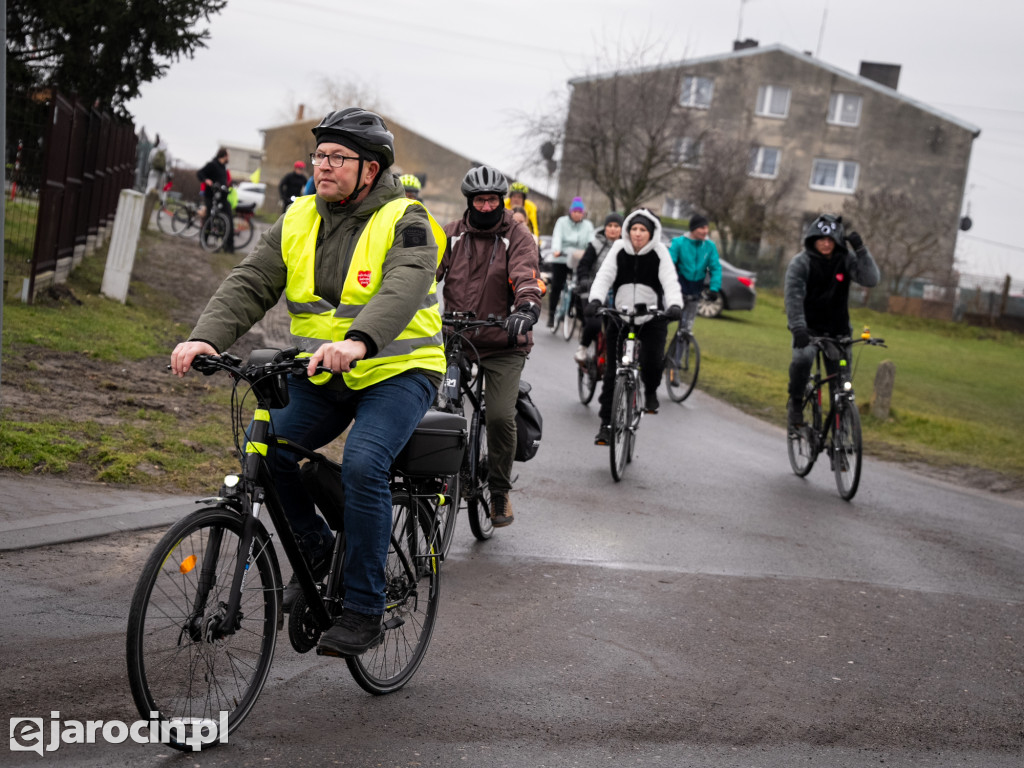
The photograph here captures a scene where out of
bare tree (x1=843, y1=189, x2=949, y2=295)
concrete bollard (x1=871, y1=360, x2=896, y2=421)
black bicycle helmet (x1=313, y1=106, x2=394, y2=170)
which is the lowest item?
concrete bollard (x1=871, y1=360, x2=896, y2=421)

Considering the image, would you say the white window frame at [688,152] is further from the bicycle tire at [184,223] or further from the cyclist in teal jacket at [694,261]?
the cyclist in teal jacket at [694,261]

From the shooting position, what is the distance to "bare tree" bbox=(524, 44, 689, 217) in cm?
4088

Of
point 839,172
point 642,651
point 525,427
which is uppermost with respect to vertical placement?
point 839,172

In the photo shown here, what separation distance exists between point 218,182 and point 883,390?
44.2ft

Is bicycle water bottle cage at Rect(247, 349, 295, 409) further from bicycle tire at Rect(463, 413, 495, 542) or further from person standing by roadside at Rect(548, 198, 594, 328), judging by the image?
person standing by roadside at Rect(548, 198, 594, 328)

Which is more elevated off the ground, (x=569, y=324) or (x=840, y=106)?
(x=840, y=106)

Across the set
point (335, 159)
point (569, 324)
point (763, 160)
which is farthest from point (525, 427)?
point (763, 160)

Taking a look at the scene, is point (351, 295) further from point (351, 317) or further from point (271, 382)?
point (271, 382)

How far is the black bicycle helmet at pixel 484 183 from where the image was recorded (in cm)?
717

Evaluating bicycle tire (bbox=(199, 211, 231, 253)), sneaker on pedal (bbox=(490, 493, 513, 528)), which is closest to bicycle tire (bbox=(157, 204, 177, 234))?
bicycle tire (bbox=(199, 211, 231, 253))

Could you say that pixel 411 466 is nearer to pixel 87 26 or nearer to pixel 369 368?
pixel 369 368

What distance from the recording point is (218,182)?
23.2 m

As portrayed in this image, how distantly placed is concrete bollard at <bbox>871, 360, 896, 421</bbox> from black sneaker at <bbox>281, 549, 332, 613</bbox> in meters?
11.8

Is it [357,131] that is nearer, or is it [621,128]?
[357,131]
